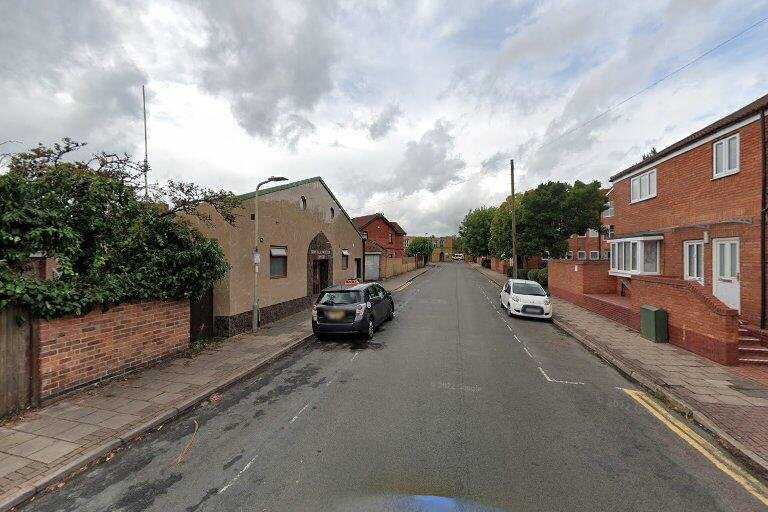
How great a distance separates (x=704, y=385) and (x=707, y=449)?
278 cm

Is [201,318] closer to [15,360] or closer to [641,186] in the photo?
[15,360]

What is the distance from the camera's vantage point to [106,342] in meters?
6.69

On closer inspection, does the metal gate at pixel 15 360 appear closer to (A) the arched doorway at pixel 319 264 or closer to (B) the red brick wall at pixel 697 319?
(A) the arched doorway at pixel 319 264

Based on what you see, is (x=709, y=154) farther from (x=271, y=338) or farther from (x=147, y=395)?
(x=147, y=395)

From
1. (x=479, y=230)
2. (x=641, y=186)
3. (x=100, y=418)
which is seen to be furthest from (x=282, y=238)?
(x=479, y=230)

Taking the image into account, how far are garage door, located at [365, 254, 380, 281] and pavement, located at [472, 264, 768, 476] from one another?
79.7 ft

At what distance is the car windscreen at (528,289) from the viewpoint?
47.0ft

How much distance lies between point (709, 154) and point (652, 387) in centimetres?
847

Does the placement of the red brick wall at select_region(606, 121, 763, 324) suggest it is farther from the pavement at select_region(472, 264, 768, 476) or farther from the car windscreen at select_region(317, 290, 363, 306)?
the car windscreen at select_region(317, 290, 363, 306)

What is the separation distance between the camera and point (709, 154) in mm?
10766

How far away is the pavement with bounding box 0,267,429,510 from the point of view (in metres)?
4.02

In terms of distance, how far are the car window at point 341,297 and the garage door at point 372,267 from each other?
2338cm

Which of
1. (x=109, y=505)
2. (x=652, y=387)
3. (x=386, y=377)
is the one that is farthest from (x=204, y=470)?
(x=652, y=387)

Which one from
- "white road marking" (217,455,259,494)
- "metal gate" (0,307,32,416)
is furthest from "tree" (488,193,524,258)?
"metal gate" (0,307,32,416)
